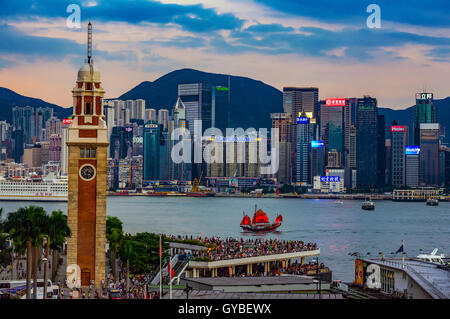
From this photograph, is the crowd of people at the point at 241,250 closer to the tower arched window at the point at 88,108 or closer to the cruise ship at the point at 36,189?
the tower arched window at the point at 88,108

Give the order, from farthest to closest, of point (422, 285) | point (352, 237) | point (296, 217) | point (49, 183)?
point (49, 183) → point (296, 217) → point (352, 237) → point (422, 285)

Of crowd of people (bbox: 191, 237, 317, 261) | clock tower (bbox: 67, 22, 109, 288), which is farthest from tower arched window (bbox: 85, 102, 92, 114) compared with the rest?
crowd of people (bbox: 191, 237, 317, 261)

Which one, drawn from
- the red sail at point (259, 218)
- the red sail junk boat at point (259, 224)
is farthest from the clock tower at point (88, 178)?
the red sail at point (259, 218)

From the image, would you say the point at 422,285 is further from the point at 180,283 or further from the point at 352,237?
the point at 352,237

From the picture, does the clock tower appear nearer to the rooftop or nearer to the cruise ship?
the rooftop

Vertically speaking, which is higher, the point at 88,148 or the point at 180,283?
the point at 88,148

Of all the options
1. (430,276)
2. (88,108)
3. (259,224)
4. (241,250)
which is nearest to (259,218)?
(259,224)
